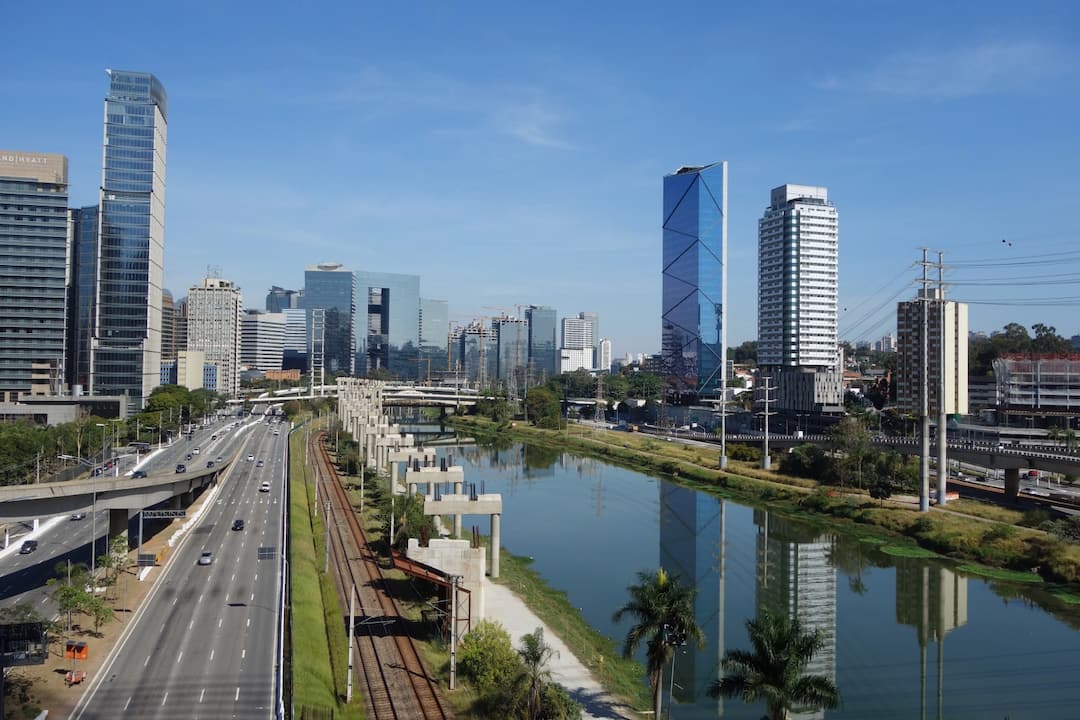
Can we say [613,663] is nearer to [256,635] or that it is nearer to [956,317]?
[256,635]

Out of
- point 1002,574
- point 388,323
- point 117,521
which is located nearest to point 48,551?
point 117,521

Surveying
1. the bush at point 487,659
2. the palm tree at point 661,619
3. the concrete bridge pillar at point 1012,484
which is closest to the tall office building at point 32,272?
the bush at point 487,659

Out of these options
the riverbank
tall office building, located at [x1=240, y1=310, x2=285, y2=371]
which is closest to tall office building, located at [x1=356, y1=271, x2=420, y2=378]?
tall office building, located at [x1=240, y1=310, x2=285, y2=371]

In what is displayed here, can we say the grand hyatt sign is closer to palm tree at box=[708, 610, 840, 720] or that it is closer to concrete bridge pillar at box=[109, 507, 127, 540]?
concrete bridge pillar at box=[109, 507, 127, 540]

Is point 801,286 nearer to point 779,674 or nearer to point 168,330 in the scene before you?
point 779,674

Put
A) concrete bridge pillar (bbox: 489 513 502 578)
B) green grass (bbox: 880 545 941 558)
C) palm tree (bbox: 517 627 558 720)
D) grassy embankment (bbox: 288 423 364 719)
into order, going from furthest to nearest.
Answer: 1. green grass (bbox: 880 545 941 558)
2. concrete bridge pillar (bbox: 489 513 502 578)
3. grassy embankment (bbox: 288 423 364 719)
4. palm tree (bbox: 517 627 558 720)
